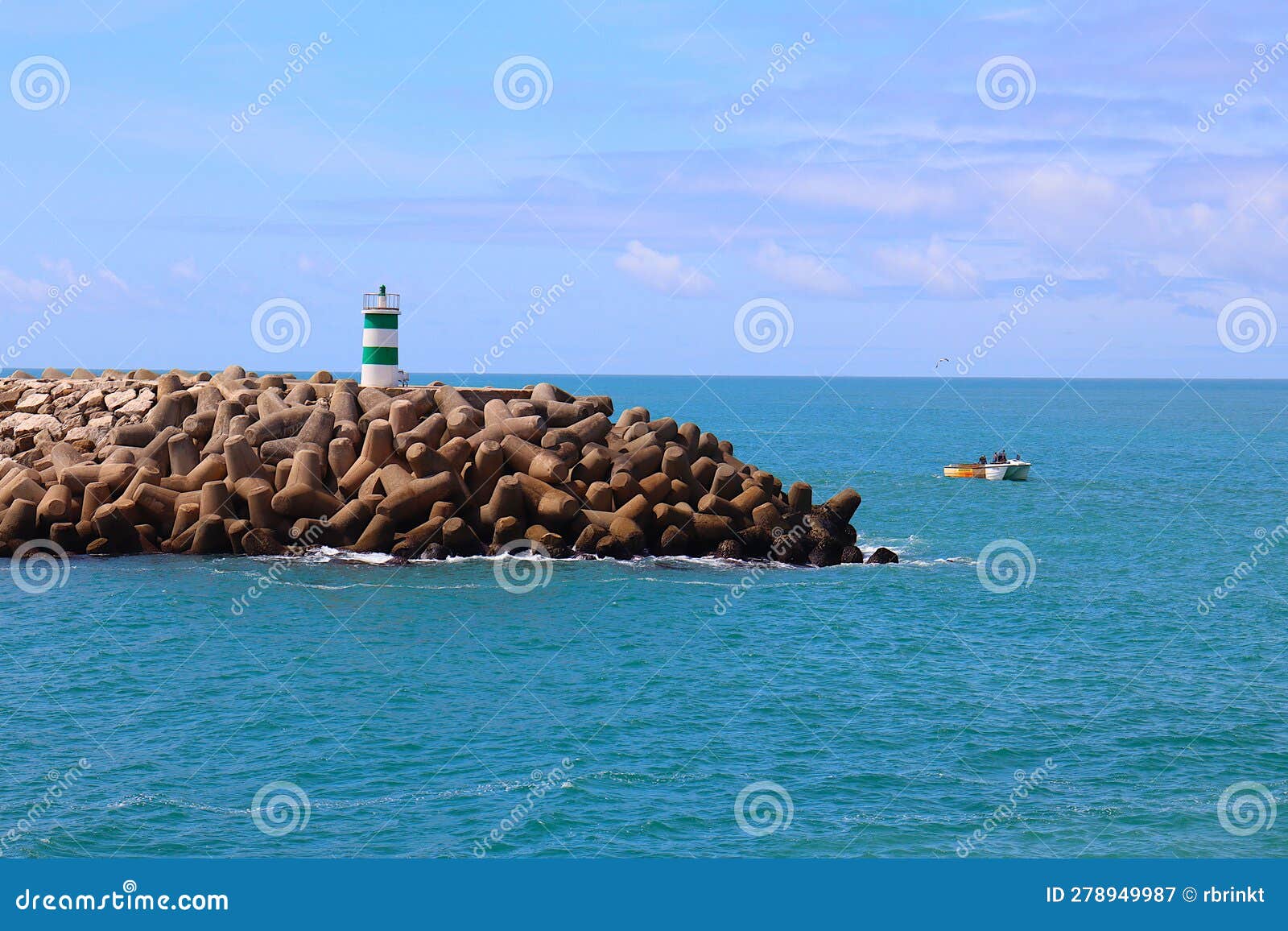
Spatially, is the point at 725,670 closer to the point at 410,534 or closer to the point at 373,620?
the point at 373,620

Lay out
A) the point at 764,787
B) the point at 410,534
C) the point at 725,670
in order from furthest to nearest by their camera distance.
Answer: the point at 410,534 → the point at 725,670 → the point at 764,787

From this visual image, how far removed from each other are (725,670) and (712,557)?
931cm

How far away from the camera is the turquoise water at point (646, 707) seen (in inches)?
670

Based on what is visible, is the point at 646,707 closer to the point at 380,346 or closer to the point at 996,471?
the point at 380,346

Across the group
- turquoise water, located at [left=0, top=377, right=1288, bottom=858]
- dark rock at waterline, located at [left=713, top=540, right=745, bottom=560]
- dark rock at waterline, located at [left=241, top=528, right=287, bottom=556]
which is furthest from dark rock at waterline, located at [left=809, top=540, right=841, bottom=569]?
dark rock at waterline, located at [left=241, top=528, right=287, bottom=556]

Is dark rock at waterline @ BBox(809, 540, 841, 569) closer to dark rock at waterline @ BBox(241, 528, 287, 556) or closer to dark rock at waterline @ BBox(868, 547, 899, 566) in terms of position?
dark rock at waterline @ BBox(868, 547, 899, 566)

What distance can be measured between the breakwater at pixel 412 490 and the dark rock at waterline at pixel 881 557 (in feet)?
0.21

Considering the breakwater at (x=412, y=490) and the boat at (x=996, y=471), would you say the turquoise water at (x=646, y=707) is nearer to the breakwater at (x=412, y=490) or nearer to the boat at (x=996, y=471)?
the breakwater at (x=412, y=490)

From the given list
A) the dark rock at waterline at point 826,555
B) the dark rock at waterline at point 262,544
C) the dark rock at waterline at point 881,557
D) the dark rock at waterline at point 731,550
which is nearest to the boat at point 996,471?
the dark rock at waterline at point 881,557

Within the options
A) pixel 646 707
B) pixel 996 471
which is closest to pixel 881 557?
pixel 646 707

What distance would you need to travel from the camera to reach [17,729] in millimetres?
20719

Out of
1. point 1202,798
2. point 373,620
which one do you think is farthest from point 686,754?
point 373,620

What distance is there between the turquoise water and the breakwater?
39.4 inches

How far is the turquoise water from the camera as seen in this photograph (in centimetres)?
1702
